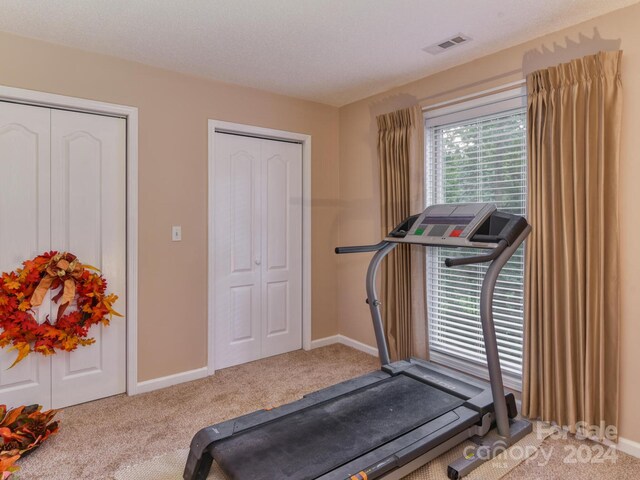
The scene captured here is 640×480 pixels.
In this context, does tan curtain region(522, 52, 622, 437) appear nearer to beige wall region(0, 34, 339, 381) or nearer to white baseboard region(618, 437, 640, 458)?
white baseboard region(618, 437, 640, 458)

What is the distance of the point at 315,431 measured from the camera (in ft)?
6.90

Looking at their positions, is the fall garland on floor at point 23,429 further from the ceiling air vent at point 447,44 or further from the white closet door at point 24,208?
the ceiling air vent at point 447,44

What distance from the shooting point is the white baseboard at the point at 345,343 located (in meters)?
3.91

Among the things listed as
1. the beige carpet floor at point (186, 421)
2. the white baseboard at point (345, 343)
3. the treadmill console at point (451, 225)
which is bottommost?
the beige carpet floor at point (186, 421)

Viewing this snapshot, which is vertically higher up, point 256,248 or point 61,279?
point 256,248

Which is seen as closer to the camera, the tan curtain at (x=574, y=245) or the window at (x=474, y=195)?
the tan curtain at (x=574, y=245)

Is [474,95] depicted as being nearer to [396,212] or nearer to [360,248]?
[396,212]

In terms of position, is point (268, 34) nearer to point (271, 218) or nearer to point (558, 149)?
point (271, 218)

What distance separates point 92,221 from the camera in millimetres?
2898

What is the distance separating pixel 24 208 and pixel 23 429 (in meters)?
1.36

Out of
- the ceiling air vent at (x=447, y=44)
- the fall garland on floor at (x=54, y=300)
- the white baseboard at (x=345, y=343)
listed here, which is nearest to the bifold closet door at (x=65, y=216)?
the fall garland on floor at (x=54, y=300)

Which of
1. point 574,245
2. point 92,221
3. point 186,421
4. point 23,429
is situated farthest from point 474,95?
point 23,429

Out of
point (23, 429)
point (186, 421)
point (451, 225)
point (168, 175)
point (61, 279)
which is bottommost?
point (186, 421)

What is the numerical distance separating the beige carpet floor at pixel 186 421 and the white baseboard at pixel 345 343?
12 cm
